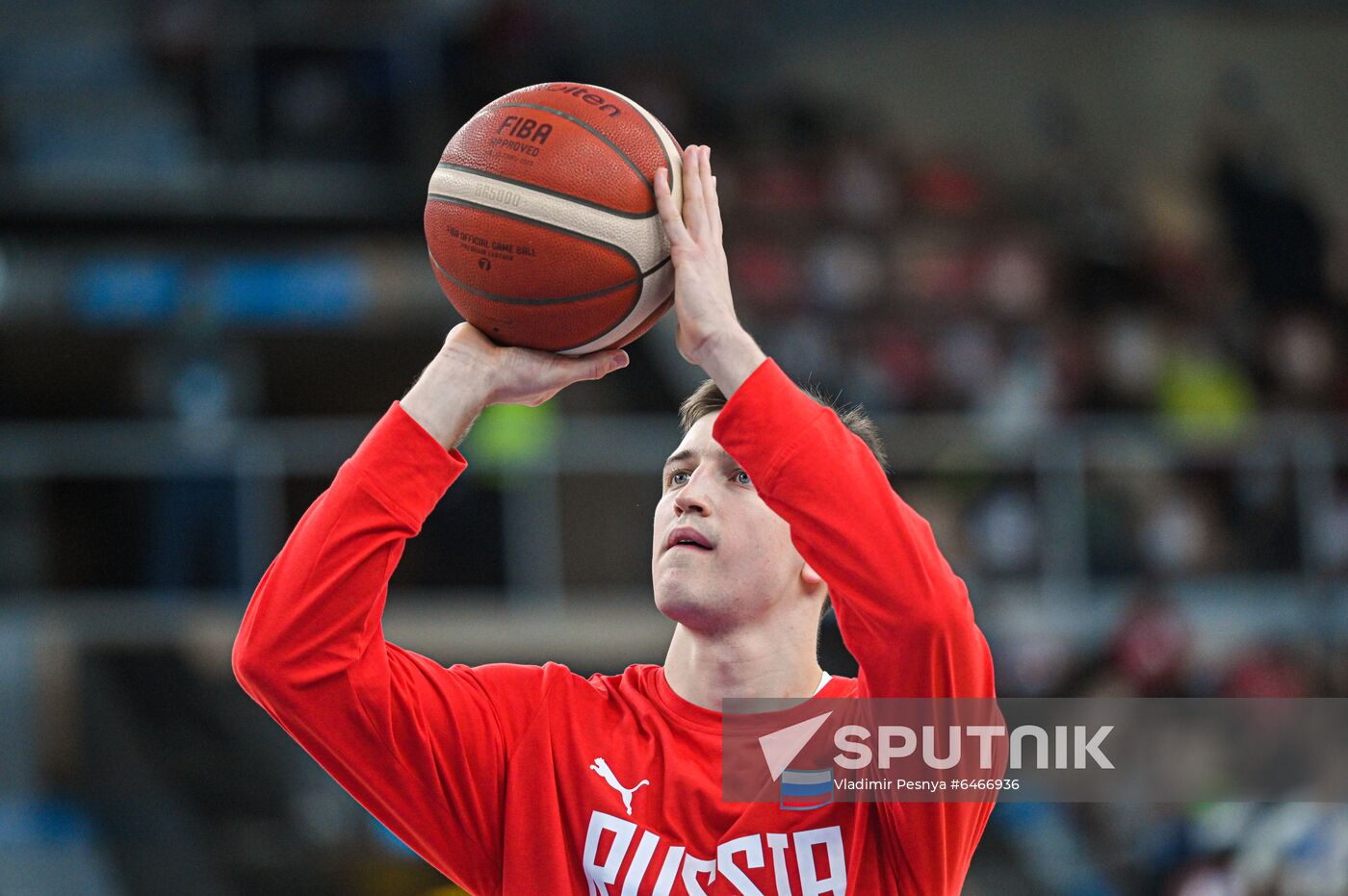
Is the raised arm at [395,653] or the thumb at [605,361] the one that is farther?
the thumb at [605,361]

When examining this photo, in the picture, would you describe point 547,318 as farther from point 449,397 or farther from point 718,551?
point 718,551

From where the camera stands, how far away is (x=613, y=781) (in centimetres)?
323

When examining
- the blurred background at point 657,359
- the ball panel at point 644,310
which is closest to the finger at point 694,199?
the ball panel at point 644,310

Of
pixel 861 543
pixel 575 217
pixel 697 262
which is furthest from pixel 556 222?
pixel 861 543

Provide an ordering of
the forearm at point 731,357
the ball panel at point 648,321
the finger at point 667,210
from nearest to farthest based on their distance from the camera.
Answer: the forearm at point 731,357
the finger at point 667,210
the ball panel at point 648,321

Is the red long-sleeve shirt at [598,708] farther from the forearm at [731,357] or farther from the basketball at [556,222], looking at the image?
the basketball at [556,222]

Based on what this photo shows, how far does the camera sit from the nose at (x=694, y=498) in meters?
3.32

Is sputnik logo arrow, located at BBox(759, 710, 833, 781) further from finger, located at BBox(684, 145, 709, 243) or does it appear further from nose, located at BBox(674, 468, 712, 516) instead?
finger, located at BBox(684, 145, 709, 243)

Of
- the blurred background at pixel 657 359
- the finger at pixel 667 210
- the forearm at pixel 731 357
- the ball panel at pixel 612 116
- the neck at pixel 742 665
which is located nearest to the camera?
the forearm at pixel 731 357

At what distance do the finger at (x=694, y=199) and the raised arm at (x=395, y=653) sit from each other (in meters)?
0.29

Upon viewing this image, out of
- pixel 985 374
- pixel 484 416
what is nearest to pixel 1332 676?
pixel 985 374

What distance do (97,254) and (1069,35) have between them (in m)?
9.07

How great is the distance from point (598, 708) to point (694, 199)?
1.04 m

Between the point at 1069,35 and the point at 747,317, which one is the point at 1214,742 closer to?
the point at 747,317
